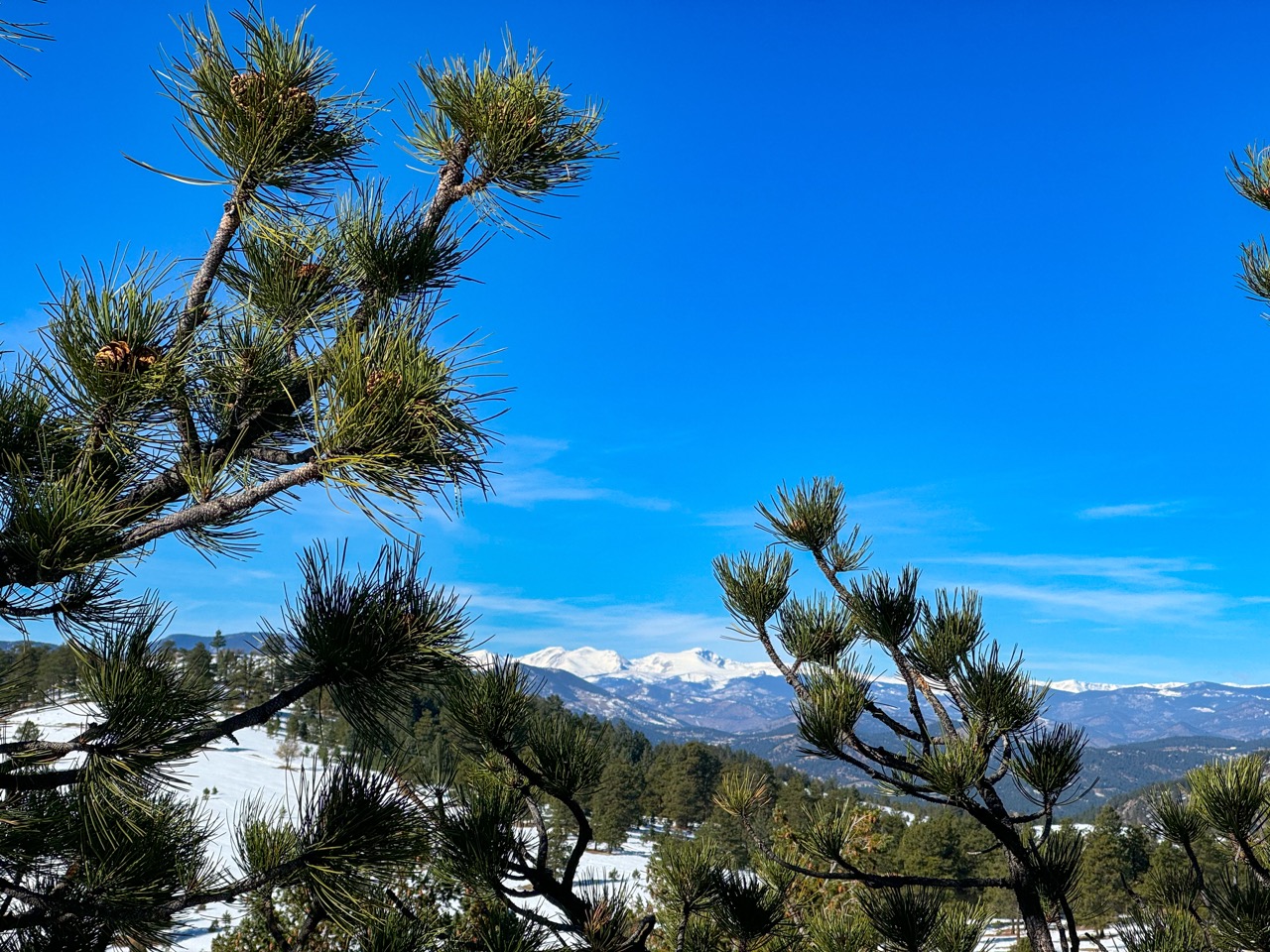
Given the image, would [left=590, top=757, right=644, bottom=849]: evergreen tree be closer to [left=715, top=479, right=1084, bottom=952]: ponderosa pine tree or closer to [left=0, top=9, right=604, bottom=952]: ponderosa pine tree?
[left=715, top=479, right=1084, bottom=952]: ponderosa pine tree

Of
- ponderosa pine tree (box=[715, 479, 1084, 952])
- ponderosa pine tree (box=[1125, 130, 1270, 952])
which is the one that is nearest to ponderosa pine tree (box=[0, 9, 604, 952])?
ponderosa pine tree (box=[715, 479, 1084, 952])

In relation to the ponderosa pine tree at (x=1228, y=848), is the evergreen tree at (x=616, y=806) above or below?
below

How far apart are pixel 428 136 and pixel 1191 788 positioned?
4.38m

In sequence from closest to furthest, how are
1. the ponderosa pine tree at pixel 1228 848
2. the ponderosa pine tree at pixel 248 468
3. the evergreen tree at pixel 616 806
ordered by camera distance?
the ponderosa pine tree at pixel 248 468, the ponderosa pine tree at pixel 1228 848, the evergreen tree at pixel 616 806

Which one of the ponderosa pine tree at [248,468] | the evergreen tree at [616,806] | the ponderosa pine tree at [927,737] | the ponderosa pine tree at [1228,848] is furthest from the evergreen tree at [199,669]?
the evergreen tree at [616,806]

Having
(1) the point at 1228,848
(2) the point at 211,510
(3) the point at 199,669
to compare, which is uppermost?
(2) the point at 211,510

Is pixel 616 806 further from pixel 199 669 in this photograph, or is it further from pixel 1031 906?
pixel 199 669

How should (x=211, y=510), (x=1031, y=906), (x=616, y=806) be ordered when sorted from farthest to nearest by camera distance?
(x=616, y=806) < (x=1031, y=906) < (x=211, y=510)

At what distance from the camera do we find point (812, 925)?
13.3ft

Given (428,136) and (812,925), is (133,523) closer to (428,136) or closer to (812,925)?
(428,136)

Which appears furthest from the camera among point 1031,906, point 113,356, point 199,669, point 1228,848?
point 1228,848

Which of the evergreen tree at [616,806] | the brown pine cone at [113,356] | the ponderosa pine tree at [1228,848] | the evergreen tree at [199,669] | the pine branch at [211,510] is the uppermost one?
the brown pine cone at [113,356]

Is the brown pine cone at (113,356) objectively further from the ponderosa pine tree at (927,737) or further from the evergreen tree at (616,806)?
the evergreen tree at (616,806)

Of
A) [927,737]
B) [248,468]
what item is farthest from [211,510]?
[927,737]
